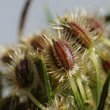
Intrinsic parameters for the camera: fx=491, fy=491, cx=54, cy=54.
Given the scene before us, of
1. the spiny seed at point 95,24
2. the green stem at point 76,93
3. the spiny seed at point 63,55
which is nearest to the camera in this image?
the green stem at point 76,93

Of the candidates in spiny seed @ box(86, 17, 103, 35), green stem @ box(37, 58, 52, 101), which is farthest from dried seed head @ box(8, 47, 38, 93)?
spiny seed @ box(86, 17, 103, 35)

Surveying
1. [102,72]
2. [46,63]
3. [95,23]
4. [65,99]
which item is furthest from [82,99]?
[95,23]

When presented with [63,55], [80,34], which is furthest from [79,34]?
[63,55]

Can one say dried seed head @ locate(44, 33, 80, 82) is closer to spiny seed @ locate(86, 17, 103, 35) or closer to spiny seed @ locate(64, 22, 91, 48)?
spiny seed @ locate(64, 22, 91, 48)

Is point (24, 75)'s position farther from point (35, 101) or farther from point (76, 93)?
point (76, 93)

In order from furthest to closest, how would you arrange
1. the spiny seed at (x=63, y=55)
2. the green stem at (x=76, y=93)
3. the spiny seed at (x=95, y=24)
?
the spiny seed at (x=95, y=24)
the spiny seed at (x=63, y=55)
the green stem at (x=76, y=93)

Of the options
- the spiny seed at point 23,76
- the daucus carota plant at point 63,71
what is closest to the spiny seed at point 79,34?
the daucus carota plant at point 63,71

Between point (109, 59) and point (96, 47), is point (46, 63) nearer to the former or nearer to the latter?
point (96, 47)

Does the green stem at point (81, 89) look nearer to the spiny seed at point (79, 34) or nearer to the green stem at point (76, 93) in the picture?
the green stem at point (76, 93)
